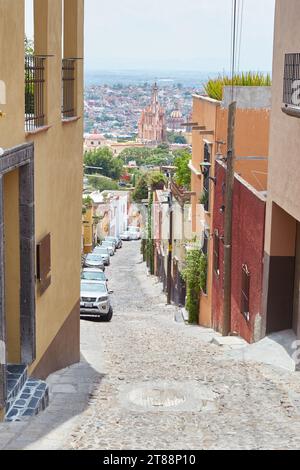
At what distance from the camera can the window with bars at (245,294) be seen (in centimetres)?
1501

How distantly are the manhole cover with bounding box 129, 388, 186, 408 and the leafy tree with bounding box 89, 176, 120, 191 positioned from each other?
3729 inches

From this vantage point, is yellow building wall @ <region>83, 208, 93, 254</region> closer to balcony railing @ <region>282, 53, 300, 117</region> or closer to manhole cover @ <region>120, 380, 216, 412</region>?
balcony railing @ <region>282, 53, 300, 117</region>

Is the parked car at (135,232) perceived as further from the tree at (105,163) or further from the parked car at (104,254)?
the tree at (105,163)

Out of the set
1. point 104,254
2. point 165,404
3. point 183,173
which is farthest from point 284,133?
point 104,254

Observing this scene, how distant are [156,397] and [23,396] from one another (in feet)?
5.17

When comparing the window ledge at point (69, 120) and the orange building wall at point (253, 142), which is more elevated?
the window ledge at point (69, 120)

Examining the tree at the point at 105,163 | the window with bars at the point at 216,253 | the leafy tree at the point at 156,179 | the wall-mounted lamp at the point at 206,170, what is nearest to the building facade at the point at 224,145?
the wall-mounted lamp at the point at 206,170

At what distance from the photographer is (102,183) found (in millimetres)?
105062

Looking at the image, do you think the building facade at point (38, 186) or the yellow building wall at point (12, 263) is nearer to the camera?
the building facade at point (38, 186)

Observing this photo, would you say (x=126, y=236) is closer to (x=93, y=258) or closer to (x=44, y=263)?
(x=93, y=258)

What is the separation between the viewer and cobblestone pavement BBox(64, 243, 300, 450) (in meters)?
7.03

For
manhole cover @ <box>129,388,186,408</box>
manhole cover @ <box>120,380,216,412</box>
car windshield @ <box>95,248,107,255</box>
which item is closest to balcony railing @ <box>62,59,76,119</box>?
manhole cover @ <box>120,380,216,412</box>

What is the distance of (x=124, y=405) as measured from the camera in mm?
8523

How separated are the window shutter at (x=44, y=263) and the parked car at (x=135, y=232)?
6701 cm
